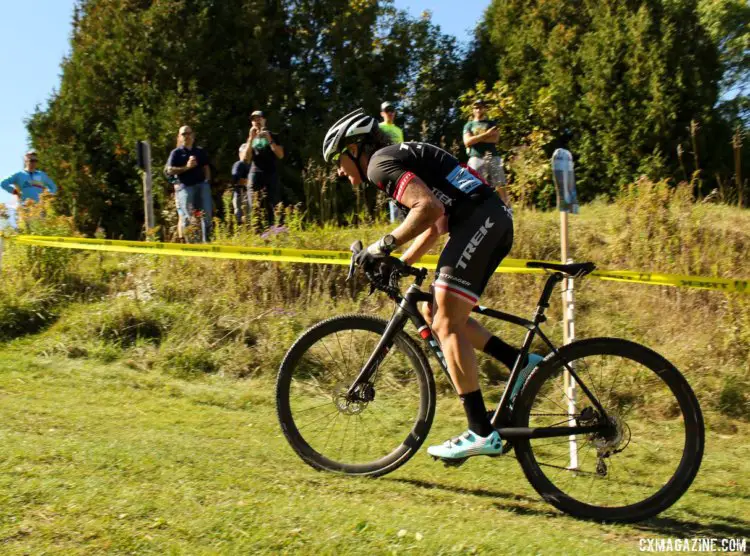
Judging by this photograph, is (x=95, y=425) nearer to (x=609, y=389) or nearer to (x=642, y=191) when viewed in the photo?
(x=609, y=389)

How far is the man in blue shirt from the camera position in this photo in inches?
451

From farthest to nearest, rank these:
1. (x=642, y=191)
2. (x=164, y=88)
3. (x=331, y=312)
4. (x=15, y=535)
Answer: (x=164, y=88) → (x=642, y=191) → (x=331, y=312) → (x=15, y=535)

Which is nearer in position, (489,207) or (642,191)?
(489,207)

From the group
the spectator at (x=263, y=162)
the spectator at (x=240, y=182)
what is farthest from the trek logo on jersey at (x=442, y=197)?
the spectator at (x=240, y=182)

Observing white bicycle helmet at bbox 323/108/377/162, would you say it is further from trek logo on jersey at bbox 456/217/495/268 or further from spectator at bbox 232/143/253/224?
spectator at bbox 232/143/253/224

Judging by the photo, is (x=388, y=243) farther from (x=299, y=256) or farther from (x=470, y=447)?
(x=299, y=256)

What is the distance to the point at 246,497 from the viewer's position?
169 inches

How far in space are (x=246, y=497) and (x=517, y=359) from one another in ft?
5.64

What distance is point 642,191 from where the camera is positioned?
9.35m

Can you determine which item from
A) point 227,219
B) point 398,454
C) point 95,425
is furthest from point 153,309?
point 398,454

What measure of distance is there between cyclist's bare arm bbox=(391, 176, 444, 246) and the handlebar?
278 millimetres

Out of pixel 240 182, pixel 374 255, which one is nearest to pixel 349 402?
pixel 374 255

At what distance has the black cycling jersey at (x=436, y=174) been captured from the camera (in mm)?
4474

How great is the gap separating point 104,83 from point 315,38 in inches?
207
